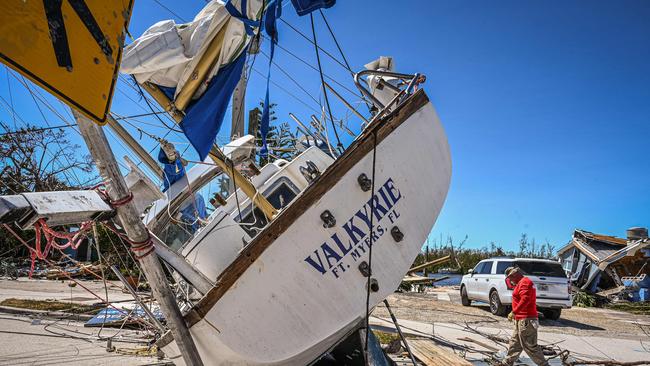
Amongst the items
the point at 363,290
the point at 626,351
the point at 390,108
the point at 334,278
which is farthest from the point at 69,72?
the point at 626,351

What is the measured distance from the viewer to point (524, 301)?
6023 mm

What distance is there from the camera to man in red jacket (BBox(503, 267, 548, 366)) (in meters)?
5.61

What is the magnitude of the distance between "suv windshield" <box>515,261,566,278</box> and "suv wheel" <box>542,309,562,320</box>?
121 centimetres

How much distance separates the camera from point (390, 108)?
3871mm

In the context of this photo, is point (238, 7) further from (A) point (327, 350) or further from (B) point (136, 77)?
(A) point (327, 350)

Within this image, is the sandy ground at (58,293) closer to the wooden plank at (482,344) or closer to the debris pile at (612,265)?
the wooden plank at (482,344)

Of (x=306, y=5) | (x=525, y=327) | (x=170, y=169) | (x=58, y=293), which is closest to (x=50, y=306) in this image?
(x=58, y=293)

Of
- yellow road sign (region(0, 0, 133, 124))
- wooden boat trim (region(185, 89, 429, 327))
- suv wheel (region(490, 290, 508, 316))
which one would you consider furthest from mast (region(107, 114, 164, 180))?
suv wheel (region(490, 290, 508, 316))

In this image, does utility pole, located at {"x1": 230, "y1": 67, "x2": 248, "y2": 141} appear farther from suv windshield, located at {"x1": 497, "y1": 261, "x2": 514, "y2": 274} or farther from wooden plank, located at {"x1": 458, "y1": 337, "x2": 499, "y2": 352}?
suv windshield, located at {"x1": 497, "y1": 261, "x2": 514, "y2": 274}

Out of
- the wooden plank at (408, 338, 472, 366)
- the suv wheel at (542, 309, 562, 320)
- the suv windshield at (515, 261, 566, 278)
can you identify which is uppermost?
the suv windshield at (515, 261, 566, 278)

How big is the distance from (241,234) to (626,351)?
303 inches

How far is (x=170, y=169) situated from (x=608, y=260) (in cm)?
2020

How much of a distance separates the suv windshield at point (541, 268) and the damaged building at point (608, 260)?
9182 millimetres

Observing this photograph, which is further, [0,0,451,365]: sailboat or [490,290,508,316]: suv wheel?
[490,290,508,316]: suv wheel
